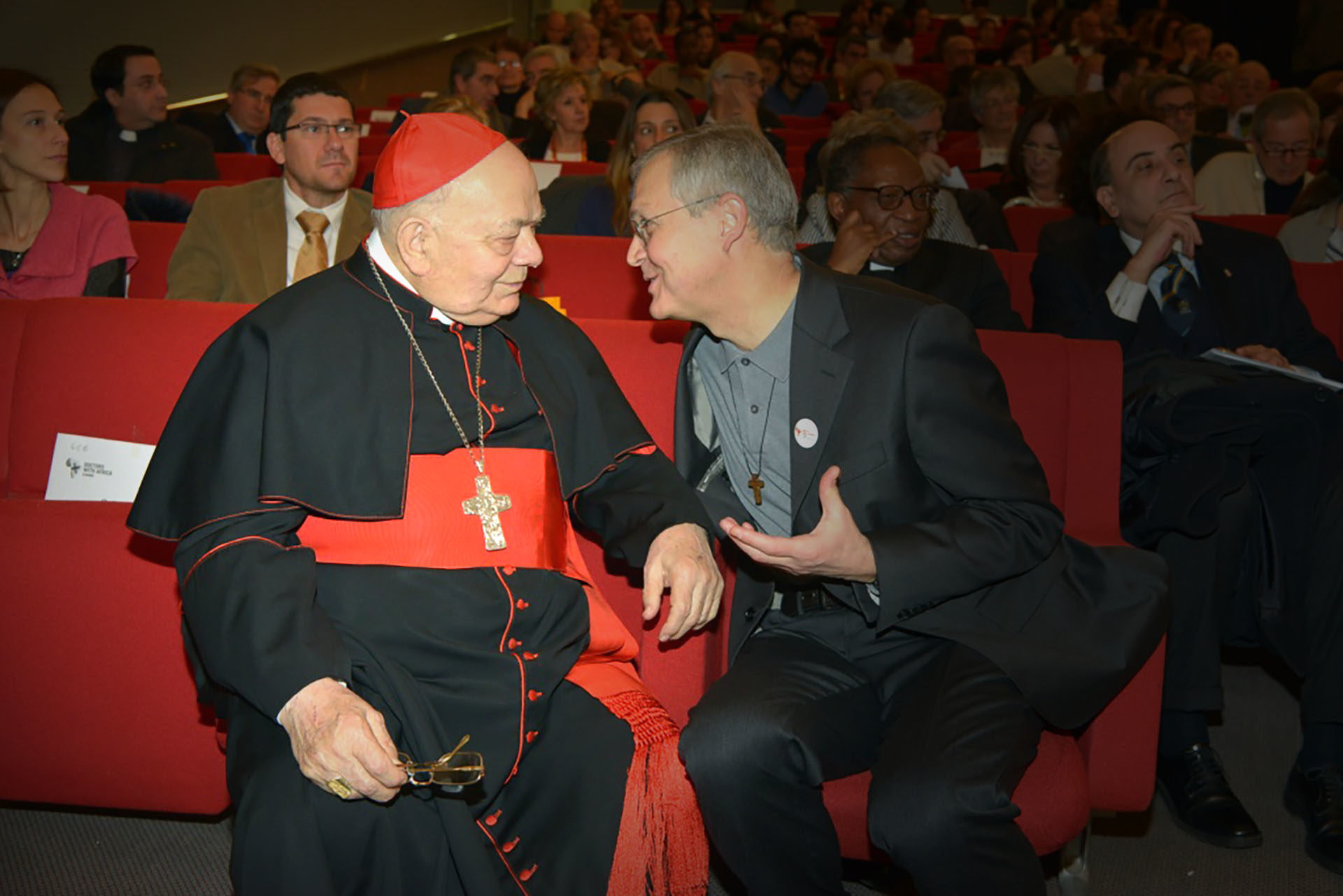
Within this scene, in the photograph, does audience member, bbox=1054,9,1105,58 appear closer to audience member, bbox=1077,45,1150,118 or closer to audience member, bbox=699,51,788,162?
audience member, bbox=1077,45,1150,118

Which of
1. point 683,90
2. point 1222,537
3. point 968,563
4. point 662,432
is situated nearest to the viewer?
point 968,563

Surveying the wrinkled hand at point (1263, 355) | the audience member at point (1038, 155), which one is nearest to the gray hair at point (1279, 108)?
the audience member at point (1038, 155)

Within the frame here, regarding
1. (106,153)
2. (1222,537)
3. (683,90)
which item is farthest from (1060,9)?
(1222,537)

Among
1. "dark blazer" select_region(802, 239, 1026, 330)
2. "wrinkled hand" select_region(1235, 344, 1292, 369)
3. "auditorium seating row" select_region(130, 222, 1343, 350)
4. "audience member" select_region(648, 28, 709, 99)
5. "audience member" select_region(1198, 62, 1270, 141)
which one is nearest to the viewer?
"wrinkled hand" select_region(1235, 344, 1292, 369)

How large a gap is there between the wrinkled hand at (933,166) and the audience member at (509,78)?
4190 millimetres

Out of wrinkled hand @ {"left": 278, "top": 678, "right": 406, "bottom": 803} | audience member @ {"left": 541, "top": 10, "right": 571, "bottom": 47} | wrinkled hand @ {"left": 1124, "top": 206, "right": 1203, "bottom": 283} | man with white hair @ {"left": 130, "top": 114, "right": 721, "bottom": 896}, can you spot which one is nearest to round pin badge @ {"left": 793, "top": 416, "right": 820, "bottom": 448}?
man with white hair @ {"left": 130, "top": 114, "right": 721, "bottom": 896}

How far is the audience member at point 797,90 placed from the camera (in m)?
9.68

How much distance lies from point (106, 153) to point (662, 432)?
4.81 m

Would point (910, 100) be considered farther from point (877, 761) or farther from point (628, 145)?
point (877, 761)

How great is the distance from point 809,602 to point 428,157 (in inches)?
42.5

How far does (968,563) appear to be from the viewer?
2037 mm

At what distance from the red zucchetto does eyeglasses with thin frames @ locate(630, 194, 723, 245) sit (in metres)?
0.33

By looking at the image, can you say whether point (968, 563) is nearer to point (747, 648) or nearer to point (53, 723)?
point (747, 648)

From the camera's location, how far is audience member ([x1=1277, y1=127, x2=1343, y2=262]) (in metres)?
4.19
